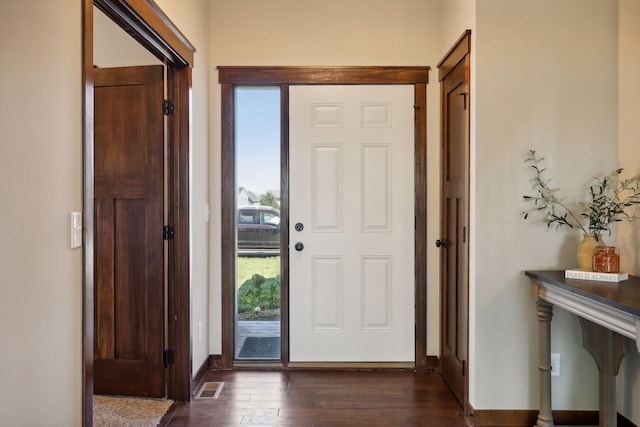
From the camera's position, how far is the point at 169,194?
2627 millimetres

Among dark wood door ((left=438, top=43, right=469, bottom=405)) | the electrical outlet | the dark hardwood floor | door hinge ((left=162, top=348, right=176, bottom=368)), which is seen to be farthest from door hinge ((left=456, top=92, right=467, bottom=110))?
door hinge ((left=162, top=348, right=176, bottom=368))

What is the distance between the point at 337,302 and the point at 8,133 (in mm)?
2437

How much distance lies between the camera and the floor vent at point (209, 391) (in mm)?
2727

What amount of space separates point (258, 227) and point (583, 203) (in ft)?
6.96

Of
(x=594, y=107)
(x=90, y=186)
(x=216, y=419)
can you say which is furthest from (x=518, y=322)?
(x=90, y=186)

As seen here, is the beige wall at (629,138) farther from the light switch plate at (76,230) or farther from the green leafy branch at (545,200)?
the light switch plate at (76,230)

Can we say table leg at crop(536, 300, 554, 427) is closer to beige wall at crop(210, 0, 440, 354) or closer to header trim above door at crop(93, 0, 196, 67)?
beige wall at crop(210, 0, 440, 354)

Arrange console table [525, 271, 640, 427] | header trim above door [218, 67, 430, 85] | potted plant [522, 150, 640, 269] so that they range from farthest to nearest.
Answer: header trim above door [218, 67, 430, 85] → potted plant [522, 150, 640, 269] → console table [525, 271, 640, 427]

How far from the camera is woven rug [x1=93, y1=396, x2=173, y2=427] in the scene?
7.67ft

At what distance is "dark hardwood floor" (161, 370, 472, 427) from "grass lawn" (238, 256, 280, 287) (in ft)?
2.26

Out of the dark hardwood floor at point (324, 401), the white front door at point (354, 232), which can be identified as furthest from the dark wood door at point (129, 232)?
the white front door at point (354, 232)

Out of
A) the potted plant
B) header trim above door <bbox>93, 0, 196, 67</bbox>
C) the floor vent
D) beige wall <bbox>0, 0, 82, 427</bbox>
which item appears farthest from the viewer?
the floor vent

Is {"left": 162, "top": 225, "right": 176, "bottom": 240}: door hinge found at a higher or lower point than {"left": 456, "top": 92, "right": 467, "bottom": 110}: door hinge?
lower

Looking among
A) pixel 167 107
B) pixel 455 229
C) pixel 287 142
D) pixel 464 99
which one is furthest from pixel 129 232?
pixel 464 99
